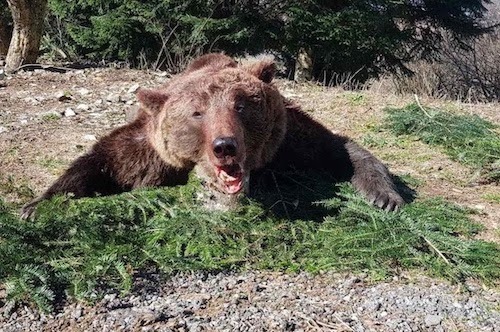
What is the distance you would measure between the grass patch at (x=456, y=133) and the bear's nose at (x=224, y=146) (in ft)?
6.98

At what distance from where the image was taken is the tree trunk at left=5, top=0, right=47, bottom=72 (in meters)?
8.52

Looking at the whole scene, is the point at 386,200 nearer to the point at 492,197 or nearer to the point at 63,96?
the point at 492,197

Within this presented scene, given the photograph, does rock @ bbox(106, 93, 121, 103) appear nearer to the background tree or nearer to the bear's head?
the bear's head

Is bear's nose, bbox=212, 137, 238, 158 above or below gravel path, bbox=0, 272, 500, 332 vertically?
above

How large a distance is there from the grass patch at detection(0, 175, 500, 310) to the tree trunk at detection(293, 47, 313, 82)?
8.54m

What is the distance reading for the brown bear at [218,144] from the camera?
3242 millimetres

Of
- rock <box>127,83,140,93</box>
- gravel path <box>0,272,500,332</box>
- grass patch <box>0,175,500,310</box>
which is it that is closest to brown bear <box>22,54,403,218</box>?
grass patch <box>0,175,500,310</box>

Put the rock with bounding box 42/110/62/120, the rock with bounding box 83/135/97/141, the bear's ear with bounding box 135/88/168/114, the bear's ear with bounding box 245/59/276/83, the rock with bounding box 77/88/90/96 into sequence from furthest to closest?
the rock with bounding box 77/88/90/96, the rock with bounding box 42/110/62/120, the rock with bounding box 83/135/97/141, the bear's ear with bounding box 245/59/276/83, the bear's ear with bounding box 135/88/168/114

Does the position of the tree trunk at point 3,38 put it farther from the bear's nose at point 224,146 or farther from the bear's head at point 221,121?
the bear's nose at point 224,146

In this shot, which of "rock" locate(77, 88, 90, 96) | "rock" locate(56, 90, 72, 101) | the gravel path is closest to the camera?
the gravel path

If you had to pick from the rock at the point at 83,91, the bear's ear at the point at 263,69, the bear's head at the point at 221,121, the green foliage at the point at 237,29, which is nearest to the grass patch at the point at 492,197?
the bear's head at the point at 221,121

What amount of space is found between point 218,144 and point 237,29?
8.45 m

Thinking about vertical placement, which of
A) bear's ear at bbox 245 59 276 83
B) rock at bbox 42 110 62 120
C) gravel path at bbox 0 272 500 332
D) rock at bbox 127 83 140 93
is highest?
bear's ear at bbox 245 59 276 83

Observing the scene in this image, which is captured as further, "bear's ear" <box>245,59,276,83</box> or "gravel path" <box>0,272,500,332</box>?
"bear's ear" <box>245,59,276,83</box>
